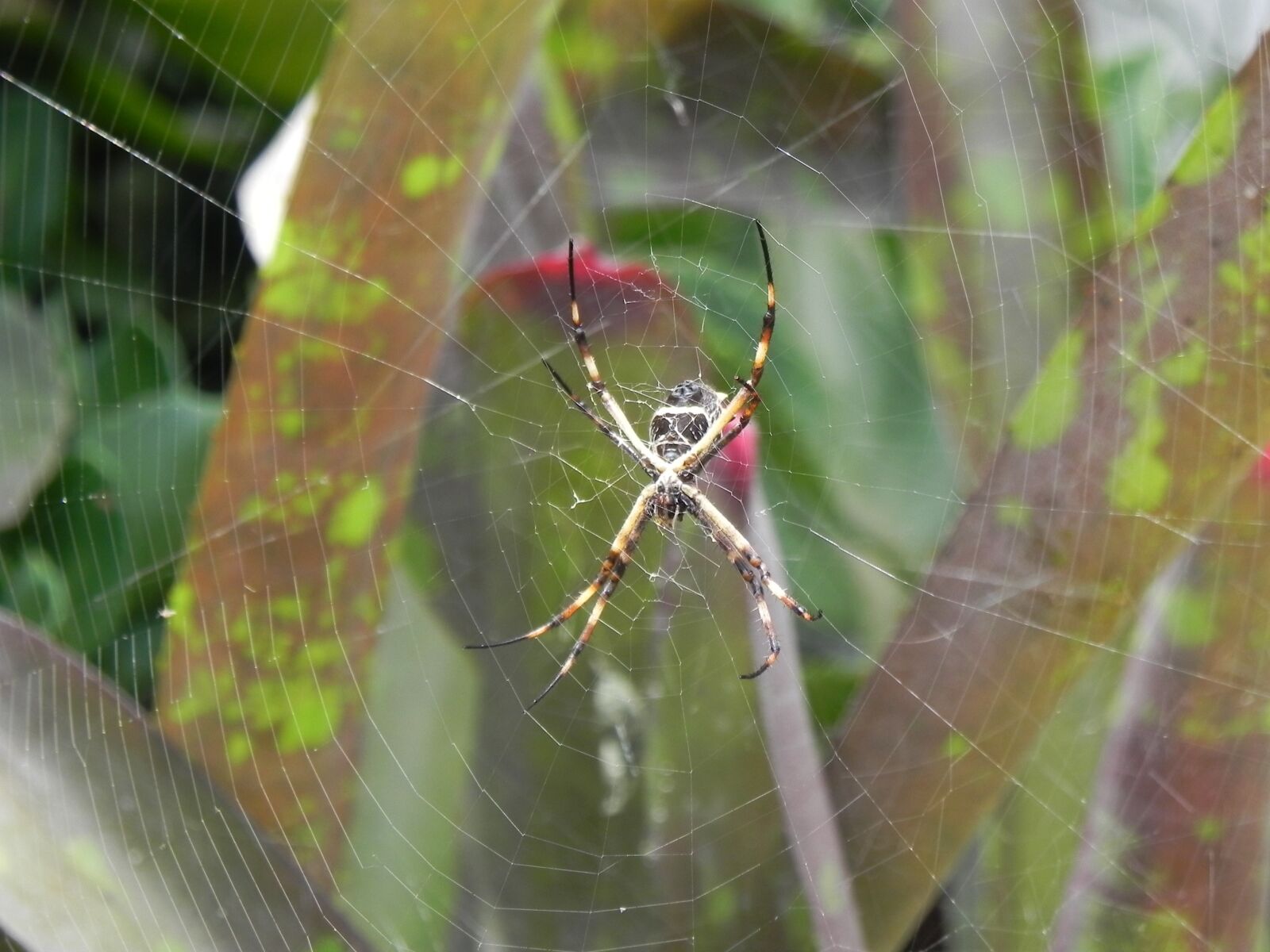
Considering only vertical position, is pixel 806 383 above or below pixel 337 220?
below

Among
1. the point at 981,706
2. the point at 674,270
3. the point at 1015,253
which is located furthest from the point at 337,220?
the point at 981,706

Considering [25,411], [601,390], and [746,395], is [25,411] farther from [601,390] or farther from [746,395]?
[746,395]

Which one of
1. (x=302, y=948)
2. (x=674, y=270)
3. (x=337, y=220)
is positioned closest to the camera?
(x=302, y=948)

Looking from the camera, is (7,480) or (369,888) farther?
(7,480)

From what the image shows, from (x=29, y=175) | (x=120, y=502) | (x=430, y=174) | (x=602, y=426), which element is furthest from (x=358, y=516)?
(x=29, y=175)

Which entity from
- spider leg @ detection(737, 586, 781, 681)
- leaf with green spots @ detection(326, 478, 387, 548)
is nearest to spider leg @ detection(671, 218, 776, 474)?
spider leg @ detection(737, 586, 781, 681)

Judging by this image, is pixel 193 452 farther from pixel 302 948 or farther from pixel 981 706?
pixel 981 706

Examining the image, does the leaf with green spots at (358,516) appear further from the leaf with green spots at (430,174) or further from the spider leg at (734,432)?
the spider leg at (734,432)

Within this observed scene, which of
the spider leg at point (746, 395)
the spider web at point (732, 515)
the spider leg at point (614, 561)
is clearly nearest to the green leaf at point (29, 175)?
the spider web at point (732, 515)
